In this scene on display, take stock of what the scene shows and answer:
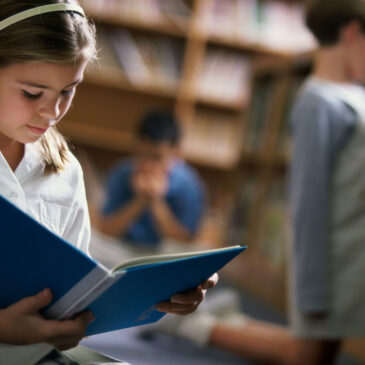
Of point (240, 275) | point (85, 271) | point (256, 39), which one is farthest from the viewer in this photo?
point (256, 39)

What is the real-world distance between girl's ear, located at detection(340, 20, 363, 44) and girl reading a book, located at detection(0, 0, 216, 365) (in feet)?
2.62

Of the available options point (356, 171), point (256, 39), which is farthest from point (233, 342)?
point (256, 39)

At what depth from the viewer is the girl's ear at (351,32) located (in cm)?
149

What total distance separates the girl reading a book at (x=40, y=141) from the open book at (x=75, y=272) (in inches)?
0.8

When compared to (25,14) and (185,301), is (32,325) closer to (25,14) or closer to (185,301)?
(185,301)

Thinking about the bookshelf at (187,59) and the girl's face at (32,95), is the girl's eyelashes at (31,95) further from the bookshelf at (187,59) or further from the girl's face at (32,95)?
the bookshelf at (187,59)

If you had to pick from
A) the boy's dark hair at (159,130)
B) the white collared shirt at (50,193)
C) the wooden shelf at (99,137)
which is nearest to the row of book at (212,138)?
the wooden shelf at (99,137)

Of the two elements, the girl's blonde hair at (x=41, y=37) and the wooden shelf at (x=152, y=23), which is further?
the wooden shelf at (x=152, y=23)

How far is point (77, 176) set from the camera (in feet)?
3.04

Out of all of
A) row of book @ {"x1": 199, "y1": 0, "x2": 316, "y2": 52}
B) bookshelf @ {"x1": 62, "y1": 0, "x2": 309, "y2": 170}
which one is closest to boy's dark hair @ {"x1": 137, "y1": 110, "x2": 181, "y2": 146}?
bookshelf @ {"x1": 62, "y1": 0, "x2": 309, "y2": 170}

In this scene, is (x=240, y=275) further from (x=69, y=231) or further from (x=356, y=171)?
(x=69, y=231)

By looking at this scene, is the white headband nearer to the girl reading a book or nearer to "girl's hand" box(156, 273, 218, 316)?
the girl reading a book

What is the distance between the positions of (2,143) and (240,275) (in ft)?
8.10

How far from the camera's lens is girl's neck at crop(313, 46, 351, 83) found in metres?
1.54
